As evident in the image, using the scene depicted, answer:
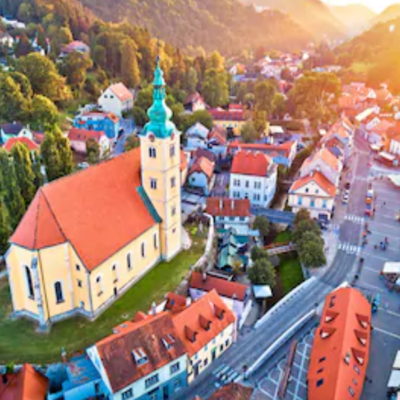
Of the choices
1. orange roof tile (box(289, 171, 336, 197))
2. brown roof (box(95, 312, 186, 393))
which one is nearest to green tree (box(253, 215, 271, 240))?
orange roof tile (box(289, 171, 336, 197))

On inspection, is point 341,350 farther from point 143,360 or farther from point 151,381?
point 143,360

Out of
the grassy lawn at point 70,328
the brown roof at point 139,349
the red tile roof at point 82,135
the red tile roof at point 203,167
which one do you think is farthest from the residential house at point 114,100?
the brown roof at point 139,349

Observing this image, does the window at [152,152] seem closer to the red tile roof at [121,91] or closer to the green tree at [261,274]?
the green tree at [261,274]

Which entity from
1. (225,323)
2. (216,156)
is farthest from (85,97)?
(225,323)

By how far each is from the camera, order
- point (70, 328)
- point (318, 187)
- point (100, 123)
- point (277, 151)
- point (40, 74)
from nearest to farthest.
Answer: point (70, 328) < point (318, 187) < point (277, 151) < point (100, 123) < point (40, 74)

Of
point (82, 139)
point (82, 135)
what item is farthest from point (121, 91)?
point (82, 139)

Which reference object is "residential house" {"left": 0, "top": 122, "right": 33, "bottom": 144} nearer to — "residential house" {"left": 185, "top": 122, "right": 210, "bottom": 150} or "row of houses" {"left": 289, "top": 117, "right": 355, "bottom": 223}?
"residential house" {"left": 185, "top": 122, "right": 210, "bottom": 150}

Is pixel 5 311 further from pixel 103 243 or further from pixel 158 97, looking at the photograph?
pixel 158 97
